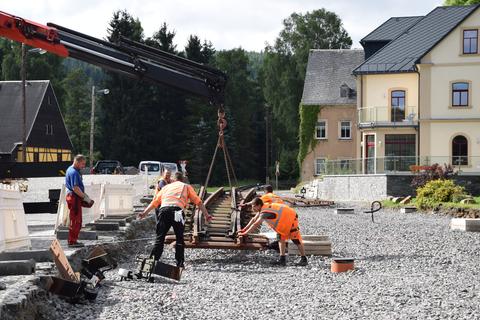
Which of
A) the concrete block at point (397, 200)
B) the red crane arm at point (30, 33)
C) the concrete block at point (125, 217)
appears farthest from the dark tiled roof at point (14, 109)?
the red crane arm at point (30, 33)

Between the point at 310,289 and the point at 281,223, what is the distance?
145 inches

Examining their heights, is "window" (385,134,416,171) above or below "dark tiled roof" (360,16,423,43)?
below

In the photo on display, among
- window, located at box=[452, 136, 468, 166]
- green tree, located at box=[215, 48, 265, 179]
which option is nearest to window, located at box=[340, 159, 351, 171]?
window, located at box=[452, 136, 468, 166]

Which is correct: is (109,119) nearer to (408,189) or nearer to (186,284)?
(408,189)

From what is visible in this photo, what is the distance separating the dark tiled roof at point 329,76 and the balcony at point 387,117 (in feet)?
33.0

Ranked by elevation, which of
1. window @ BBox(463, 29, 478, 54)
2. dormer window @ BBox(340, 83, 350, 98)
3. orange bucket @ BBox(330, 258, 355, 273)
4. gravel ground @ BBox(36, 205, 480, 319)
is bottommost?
gravel ground @ BBox(36, 205, 480, 319)

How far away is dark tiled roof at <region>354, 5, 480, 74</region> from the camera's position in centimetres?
5362

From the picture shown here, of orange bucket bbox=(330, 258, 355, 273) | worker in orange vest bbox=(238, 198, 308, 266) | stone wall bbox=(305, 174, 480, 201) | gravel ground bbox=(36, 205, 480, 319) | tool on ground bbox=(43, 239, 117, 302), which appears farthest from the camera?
stone wall bbox=(305, 174, 480, 201)

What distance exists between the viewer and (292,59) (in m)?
81.6

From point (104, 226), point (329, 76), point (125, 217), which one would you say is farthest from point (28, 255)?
point (329, 76)

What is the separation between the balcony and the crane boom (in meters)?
34.0

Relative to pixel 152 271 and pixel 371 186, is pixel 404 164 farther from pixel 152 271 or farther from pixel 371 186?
pixel 152 271

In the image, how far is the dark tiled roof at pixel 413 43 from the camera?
5362cm

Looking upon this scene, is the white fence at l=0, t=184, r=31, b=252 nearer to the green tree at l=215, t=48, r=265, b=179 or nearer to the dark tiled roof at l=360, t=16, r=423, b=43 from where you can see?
the dark tiled roof at l=360, t=16, r=423, b=43
